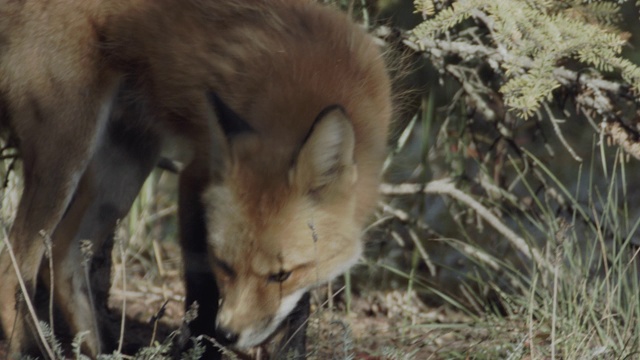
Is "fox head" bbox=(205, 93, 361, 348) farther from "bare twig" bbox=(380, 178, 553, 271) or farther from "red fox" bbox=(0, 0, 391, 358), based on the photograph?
"bare twig" bbox=(380, 178, 553, 271)

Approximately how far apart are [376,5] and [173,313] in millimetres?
2289

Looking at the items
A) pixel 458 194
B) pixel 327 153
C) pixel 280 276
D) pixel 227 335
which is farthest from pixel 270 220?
pixel 458 194

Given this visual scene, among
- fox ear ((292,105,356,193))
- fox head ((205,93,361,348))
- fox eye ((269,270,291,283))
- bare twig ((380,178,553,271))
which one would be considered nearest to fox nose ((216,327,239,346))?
fox head ((205,93,361,348))

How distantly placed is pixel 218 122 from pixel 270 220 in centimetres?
45

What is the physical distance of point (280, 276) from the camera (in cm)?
388

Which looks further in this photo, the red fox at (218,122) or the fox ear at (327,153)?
the red fox at (218,122)

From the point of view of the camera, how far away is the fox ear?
3.61 metres

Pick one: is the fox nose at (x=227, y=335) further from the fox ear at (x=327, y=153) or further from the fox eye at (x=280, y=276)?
the fox ear at (x=327, y=153)

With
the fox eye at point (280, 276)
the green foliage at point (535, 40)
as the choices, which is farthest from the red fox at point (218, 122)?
the green foliage at point (535, 40)

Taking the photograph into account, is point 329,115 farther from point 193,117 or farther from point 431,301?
point 431,301

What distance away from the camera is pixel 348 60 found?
14.8 ft

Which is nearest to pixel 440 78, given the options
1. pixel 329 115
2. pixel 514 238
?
pixel 514 238

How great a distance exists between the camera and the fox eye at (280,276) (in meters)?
3.86

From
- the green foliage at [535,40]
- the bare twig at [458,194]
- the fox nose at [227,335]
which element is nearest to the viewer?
the fox nose at [227,335]
